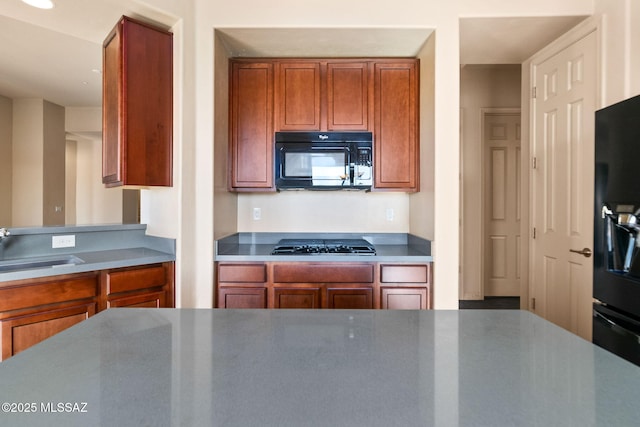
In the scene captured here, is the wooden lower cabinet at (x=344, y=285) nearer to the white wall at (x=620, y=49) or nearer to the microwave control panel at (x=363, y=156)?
the microwave control panel at (x=363, y=156)

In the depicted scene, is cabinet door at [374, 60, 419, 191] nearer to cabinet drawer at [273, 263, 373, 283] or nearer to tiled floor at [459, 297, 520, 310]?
cabinet drawer at [273, 263, 373, 283]


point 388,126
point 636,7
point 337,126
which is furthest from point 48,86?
point 636,7

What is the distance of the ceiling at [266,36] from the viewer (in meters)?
2.01

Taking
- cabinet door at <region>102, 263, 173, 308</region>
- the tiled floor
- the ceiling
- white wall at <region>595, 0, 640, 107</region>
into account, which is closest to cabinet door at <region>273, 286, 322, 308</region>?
cabinet door at <region>102, 263, 173, 308</region>

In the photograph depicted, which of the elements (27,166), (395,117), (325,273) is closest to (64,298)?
(325,273)

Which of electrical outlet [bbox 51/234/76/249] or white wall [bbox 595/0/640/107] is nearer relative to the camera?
white wall [bbox 595/0/640/107]

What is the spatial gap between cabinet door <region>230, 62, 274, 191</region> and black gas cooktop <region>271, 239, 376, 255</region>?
0.54 meters

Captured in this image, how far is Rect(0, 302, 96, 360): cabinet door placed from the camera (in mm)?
1638

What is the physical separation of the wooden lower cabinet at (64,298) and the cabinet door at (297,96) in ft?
4.81

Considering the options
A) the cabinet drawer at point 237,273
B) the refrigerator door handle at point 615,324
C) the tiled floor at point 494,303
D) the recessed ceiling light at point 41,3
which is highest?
the recessed ceiling light at point 41,3

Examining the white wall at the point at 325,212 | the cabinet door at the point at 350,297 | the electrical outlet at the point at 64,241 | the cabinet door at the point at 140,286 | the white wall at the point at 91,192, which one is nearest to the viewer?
the cabinet door at the point at 140,286

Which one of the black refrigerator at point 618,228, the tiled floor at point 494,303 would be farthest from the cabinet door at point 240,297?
the tiled floor at point 494,303

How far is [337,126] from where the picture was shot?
266 cm

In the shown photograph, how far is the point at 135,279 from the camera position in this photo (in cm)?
207
